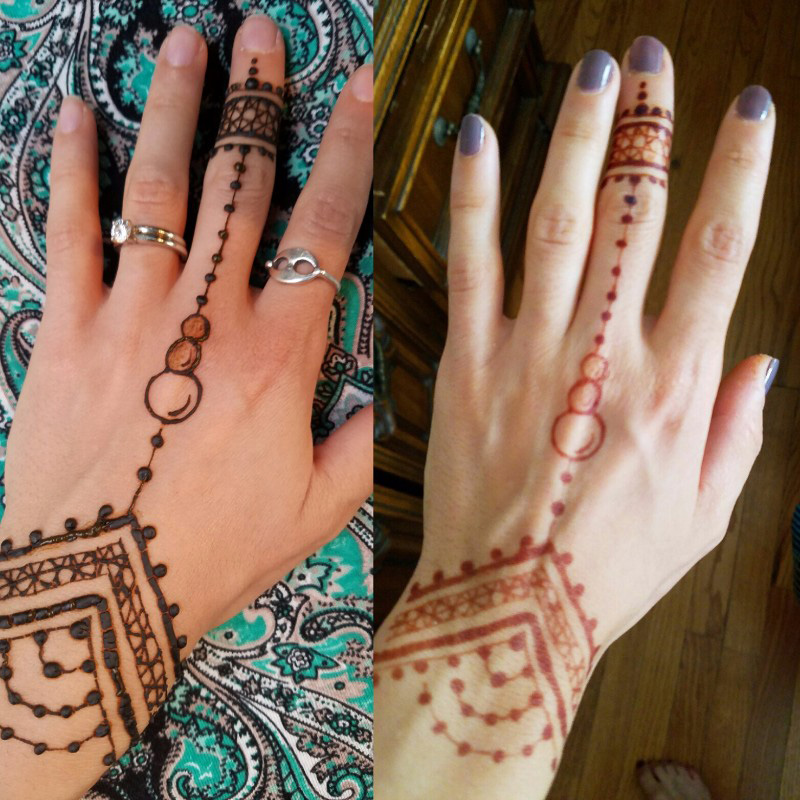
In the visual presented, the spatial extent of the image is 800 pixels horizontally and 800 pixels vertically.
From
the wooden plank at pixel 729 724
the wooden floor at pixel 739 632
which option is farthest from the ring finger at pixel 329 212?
the wooden plank at pixel 729 724

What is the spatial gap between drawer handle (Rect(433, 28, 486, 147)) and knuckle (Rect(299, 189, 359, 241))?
186 millimetres

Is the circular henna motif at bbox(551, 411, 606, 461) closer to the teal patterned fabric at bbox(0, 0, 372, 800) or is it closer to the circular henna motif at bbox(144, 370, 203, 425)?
the teal patterned fabric at bbox(0, 0, 372, 800)

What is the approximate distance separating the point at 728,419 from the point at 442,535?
0.32m

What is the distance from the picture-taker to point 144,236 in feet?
2.29

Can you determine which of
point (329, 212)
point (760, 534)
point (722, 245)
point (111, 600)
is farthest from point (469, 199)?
point (760, 534)

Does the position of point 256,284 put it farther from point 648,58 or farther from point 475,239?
point 648,58

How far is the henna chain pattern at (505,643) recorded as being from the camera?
2.02 ft

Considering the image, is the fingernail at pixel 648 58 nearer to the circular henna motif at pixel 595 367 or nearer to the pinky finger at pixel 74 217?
the circular henna motif at pixel 595 367

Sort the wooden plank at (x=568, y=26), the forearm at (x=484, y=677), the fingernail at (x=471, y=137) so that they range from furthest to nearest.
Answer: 1. the wooden plank at (x=568, y=26)
2. the fingernail at (x=471, y=137)
3. the forearm at (x=484, y=677)

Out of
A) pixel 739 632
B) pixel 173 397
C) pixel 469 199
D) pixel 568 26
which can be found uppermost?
pixel 568 26

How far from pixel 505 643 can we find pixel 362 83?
0.52m

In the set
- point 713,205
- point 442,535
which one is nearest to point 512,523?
point 442,535

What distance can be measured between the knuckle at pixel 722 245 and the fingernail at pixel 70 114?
627 mm

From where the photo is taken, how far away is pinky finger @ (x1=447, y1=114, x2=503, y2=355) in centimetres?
71
